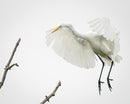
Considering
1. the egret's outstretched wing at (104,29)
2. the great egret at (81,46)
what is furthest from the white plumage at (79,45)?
the egret's outstretched wing at (104,29)

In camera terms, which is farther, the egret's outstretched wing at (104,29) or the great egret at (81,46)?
the great egret at (81,46)

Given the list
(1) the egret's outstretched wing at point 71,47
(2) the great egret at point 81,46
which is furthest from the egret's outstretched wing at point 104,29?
(1) the egret's outstretched wing at point 71,47

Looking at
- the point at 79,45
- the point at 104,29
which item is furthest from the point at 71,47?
the point at 104,29

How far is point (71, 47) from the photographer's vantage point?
9.87 metres

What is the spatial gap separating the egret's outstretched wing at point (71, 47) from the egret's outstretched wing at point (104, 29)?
2.75ft

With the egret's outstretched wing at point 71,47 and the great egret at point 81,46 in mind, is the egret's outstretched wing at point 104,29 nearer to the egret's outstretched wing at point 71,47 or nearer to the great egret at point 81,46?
the great egret at point 81,46

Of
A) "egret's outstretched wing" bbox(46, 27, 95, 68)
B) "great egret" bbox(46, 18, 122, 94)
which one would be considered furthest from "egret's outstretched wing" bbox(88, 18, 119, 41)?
"egret's outstretched wing" bbox(46, 27, 95, 68)

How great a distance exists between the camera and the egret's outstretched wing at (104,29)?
864 centimetres

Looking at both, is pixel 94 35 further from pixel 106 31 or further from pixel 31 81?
pixel 31 81

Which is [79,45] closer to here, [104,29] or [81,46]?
[81,46]

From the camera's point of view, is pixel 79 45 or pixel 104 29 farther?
pixel 79 45

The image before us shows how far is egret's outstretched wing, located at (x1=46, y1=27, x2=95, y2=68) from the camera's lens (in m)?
9.55

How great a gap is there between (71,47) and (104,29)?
142cm

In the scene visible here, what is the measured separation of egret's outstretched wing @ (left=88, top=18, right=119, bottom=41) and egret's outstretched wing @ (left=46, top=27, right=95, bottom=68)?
33.0 inches
